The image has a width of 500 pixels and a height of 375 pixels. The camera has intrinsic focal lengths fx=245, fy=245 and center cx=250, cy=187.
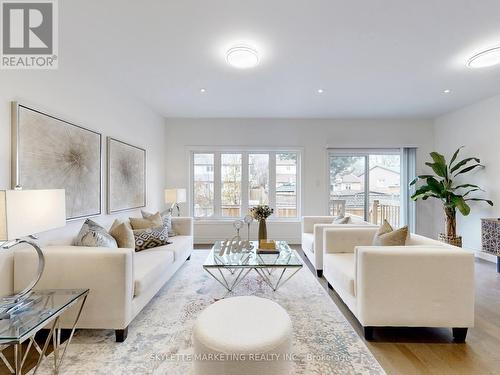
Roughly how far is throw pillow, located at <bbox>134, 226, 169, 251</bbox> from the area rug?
61 centimetres

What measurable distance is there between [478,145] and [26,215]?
593cm

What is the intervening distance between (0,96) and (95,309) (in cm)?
176

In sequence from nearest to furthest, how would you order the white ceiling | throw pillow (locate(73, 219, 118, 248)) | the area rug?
the area rug
the white ceiling
throw pillow (locate(73, 219, 118, 248))

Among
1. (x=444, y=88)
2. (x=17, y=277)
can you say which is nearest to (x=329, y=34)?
(x=444, y=88)

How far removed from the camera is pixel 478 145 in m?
4.18

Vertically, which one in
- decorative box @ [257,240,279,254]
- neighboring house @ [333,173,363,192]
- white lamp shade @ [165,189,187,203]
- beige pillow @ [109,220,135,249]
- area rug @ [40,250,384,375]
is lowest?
area rug @ [40,250,384,375]

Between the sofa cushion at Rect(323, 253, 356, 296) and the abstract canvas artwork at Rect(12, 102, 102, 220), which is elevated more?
the abstract canvas artwork at Rect(12, 102, 102, 220)

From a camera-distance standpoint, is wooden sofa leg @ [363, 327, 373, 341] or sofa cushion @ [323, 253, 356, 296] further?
sofa cushion @ [323, 253, 356, 296]

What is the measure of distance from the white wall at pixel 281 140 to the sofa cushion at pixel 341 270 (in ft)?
7.45

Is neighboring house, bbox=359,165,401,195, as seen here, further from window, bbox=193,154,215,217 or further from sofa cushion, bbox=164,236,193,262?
sofa cushion, bbox=164,236,193,262

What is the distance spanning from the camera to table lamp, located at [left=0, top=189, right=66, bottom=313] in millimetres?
1294

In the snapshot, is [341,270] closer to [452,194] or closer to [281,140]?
[452,194]

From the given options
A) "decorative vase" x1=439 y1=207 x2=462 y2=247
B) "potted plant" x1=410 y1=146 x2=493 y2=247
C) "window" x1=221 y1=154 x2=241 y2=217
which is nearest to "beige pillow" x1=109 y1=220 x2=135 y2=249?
"window" x1=221 y1=154 x2=241 y2=217

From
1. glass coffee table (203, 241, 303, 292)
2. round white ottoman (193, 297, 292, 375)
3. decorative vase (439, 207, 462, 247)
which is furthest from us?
decorative vase (439, 207, 462, 247)
